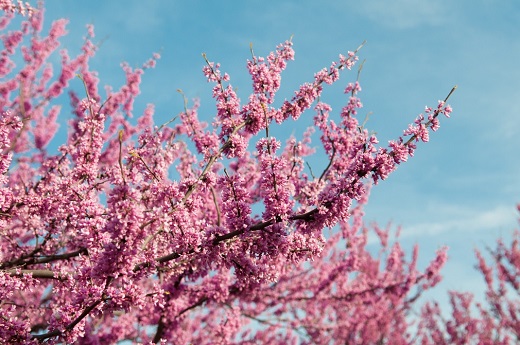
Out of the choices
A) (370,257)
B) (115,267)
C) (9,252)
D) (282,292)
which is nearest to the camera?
(115,267)

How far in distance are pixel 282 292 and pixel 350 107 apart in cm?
562

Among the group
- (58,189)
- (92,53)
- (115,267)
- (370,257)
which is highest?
(92,53)

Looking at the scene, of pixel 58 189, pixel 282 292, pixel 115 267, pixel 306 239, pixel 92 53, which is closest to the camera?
pixel 115 267

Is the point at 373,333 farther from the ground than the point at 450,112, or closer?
farther from the ground

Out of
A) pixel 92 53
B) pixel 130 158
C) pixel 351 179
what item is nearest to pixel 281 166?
pixel 351 179

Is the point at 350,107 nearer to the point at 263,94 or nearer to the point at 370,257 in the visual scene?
the point at 263,94

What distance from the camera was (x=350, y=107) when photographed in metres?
6.78

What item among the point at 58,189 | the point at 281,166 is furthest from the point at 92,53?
the point at 281,166

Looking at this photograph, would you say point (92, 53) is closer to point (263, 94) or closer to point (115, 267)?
point (263, 94)

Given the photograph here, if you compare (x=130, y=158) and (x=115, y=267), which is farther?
(x=130, y=158)

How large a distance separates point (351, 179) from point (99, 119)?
384 centimetres

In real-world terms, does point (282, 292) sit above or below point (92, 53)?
below

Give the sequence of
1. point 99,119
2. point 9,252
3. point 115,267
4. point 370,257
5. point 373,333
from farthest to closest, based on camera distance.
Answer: point 370,257 < point 373,333 < point 9,252 < point 99,119 < point 115,267

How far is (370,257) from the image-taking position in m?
24.2
